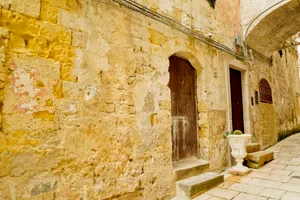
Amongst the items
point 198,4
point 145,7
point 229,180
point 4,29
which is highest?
point 198,4

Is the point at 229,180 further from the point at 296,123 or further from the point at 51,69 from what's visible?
the point at 296,123

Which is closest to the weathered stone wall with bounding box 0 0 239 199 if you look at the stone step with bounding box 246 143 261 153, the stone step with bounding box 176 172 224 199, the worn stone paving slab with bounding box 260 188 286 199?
the stone step with bounding box 176 172 224 199

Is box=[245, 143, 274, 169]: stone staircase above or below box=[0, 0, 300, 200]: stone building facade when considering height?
below

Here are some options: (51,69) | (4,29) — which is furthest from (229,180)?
(4,29)

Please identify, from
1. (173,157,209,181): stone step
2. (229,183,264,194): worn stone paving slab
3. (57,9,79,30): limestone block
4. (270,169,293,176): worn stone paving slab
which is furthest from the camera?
(270,169,293,176): worn stone paving slab

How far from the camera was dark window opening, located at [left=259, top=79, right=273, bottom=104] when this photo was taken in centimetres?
579

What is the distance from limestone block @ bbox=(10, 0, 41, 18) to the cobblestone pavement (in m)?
2.86

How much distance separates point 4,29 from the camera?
1.67m

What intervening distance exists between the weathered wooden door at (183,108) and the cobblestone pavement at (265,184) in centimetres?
79

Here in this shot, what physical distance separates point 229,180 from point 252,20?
3825 millimetres

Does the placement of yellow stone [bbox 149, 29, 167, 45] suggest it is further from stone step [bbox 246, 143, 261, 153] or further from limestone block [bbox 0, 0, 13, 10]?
stone step [bbox 246, 143, 261, 153]

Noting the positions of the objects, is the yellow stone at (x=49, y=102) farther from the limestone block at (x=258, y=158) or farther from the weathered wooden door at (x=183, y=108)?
the limestone block at (x=258, y=158)

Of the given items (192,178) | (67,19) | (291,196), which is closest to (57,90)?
(67,19)

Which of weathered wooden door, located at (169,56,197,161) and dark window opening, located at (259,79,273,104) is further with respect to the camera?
dark window opening, located at (259,79,273,104)
